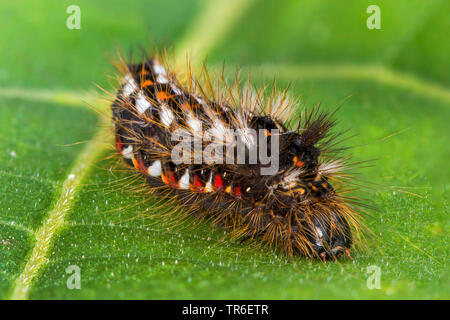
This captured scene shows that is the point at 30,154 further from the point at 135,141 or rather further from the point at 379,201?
the point at 379,201

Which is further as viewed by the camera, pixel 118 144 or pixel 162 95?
pixel 118 144

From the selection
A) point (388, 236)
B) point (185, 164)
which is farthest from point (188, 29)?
point (388, 236)

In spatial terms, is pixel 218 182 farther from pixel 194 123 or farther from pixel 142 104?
pixel 142 104

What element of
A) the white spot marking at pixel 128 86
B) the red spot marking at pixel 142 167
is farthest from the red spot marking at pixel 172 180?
the white spot marking at pixel 128 86

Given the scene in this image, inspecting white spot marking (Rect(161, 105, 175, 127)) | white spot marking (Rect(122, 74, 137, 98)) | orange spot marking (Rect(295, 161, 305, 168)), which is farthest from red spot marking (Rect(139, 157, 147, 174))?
orange spot marking (Rect(295, 161, 305, 168))

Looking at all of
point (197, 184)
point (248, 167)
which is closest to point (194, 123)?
point (197, 184)

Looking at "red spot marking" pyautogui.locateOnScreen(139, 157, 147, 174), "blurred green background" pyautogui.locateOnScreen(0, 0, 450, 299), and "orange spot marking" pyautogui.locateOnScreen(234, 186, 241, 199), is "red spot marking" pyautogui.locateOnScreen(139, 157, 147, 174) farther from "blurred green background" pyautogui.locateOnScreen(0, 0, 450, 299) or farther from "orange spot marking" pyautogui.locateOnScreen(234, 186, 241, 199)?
"orange spot marking" pyautogui.locateOnScreen(234, 186, 241, 199)
